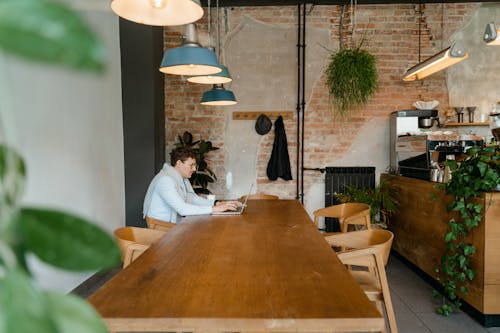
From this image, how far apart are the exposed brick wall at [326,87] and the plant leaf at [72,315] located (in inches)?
216

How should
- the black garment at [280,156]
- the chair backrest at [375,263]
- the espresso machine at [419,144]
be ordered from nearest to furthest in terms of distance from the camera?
the chair backrest at [375,263], the espresso machine at [419,144], the black garment at [280,156]

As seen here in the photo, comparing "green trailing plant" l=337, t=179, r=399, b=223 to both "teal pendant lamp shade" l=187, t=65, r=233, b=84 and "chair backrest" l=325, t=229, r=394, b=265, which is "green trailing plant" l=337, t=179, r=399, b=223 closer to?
"chair backrest" l=325, t=229, r=394, b=265

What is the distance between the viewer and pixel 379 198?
4.94 m

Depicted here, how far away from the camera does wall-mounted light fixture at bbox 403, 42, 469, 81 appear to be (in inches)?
145

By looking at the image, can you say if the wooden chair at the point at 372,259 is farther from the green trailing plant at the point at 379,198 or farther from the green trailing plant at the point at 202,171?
the green trailing plant at the point at 202,171

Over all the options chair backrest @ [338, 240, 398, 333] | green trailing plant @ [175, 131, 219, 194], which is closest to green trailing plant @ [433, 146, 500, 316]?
chair backrest @ [338, 240, 398, 333]

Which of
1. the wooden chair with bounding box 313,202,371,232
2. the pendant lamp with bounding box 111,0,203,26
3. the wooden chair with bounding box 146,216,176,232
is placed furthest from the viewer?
the wooden chair with bounding box 313,202,371,232

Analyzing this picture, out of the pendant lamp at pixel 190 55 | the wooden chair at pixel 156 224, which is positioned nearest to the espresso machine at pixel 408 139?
the wooden chair at pixel 156 224

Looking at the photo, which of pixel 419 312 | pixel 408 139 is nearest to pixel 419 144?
pixel 408 139

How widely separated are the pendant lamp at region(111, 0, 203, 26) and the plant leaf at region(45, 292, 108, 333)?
1865 millimetres

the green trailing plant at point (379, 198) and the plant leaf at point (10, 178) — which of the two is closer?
the plant leaf at point (10, 178)

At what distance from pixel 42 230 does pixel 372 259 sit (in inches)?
84.8

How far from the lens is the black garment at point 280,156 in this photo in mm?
5594

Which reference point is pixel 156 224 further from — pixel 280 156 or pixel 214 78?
pixel 280 156
